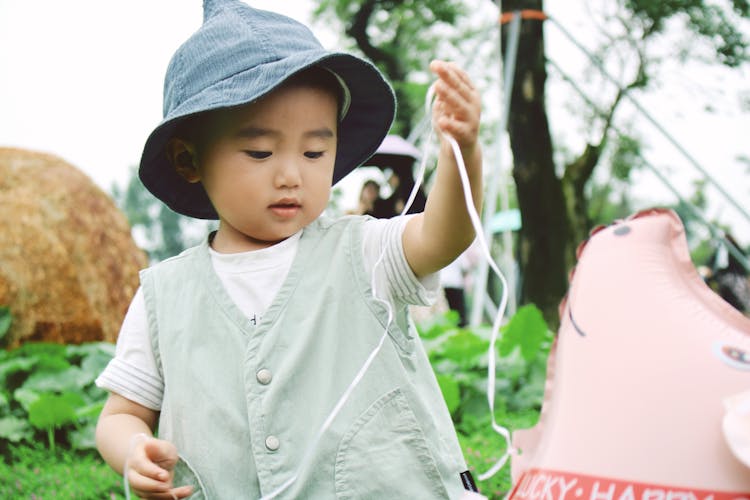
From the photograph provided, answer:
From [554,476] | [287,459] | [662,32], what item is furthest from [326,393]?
[662,32]

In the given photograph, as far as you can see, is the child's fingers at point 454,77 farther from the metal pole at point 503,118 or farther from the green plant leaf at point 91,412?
the metal pole at point 503,118

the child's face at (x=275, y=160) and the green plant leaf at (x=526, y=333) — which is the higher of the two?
the child's face at (x=275, y=160)

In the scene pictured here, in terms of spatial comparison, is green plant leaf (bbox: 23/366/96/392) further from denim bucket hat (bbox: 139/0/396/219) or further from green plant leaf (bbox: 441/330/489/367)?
denim bucket hat (bbox: 139/0/396/219)

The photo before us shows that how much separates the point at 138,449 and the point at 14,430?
6.89ft

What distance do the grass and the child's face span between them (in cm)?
125

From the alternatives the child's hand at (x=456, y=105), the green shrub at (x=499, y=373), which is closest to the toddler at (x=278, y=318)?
the child's hand at (x=456, y=105)

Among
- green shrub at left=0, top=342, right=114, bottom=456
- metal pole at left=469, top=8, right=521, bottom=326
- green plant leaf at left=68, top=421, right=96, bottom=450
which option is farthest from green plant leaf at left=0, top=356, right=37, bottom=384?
metal pole at left=469, top=8, right=521, bottom=326

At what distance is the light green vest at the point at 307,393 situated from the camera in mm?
1422

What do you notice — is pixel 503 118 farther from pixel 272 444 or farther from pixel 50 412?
pixel 272 444

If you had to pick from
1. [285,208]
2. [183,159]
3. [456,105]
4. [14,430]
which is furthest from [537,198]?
[456,105]

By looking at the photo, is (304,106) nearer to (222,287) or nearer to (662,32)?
(222,287)

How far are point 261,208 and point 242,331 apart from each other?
9.7 inches

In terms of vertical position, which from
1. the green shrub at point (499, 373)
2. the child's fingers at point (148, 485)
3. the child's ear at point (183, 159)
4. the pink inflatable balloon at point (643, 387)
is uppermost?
the child's ear at point (183, 159)

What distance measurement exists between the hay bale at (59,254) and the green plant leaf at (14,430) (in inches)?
49.0
